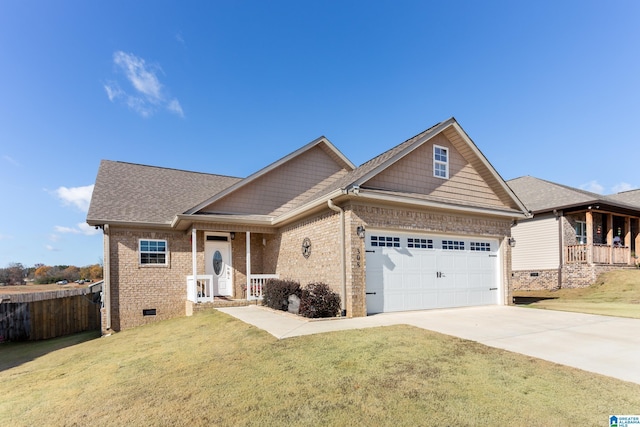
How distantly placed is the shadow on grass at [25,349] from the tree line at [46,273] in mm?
38961

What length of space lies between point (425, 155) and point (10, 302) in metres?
17.6

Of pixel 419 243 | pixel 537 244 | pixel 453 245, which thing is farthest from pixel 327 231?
pixel 537 244

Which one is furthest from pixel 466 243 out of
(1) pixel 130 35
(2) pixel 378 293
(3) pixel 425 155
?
(1) pixel 130 35

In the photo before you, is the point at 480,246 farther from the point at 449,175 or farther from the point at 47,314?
the point at 47,314

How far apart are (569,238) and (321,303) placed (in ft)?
57.3

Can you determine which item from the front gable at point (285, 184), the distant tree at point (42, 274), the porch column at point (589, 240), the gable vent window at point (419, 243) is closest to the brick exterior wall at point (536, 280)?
the porch column at point (589, 240)

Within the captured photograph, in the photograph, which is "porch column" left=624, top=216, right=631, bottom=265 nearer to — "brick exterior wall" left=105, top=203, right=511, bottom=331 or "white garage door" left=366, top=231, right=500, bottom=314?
"brick exterior wall" left=105, top=203, right=511, bottom=331

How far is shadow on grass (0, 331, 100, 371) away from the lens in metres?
10.7

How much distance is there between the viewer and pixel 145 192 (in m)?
16.0

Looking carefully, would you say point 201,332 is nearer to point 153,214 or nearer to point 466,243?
point 153,214

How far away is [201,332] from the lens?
30.9 ft

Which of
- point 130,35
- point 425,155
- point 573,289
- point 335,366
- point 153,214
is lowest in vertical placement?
point 573,289

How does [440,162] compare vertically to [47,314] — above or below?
above

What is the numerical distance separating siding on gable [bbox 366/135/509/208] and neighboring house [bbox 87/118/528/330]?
0.13ft
